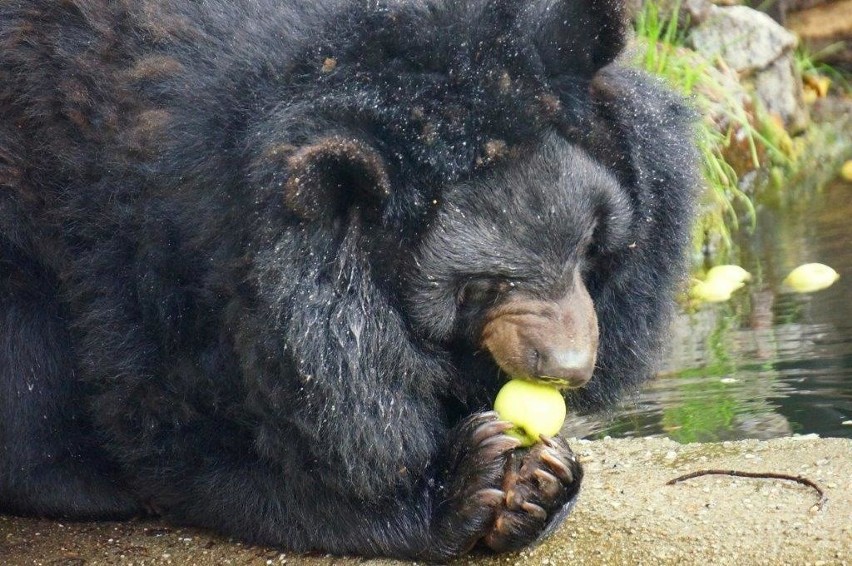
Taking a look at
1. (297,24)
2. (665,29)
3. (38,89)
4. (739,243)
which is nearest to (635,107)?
(297,24)

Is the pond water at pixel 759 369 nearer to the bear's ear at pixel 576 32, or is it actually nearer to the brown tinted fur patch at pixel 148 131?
the bear's ear at pixel 576 32

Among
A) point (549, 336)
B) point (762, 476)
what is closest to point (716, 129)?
point (762, 476)

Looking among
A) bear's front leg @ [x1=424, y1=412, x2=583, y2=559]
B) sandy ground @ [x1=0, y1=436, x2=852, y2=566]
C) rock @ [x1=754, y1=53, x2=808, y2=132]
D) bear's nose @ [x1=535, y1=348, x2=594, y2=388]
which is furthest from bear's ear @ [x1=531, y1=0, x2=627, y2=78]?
rock @ [x1=754, y1=53, x2=808, y2=132]

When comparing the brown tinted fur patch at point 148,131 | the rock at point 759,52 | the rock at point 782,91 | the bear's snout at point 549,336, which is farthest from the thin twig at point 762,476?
the rock at point 782,91

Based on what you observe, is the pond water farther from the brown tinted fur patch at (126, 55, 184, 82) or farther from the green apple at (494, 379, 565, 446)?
the brown tinted fur patch at (126, 55, 184, 82)

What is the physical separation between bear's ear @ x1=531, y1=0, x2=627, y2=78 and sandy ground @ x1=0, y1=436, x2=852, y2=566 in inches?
50.3

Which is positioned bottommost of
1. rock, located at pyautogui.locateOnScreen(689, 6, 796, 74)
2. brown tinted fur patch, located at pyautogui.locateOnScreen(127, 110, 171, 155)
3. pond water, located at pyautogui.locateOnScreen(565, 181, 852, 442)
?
pond water, located at pyautogui.locateOnScreen(565, 181, 852, 442)

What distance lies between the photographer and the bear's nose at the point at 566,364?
2.78 m

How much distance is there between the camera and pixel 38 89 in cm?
343

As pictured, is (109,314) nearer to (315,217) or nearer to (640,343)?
(315,217)

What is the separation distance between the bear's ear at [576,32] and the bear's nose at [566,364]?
0.71m

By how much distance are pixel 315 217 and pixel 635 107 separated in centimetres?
96

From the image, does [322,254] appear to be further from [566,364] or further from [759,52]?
[759,52]

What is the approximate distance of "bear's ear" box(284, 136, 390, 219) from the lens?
2588mm
